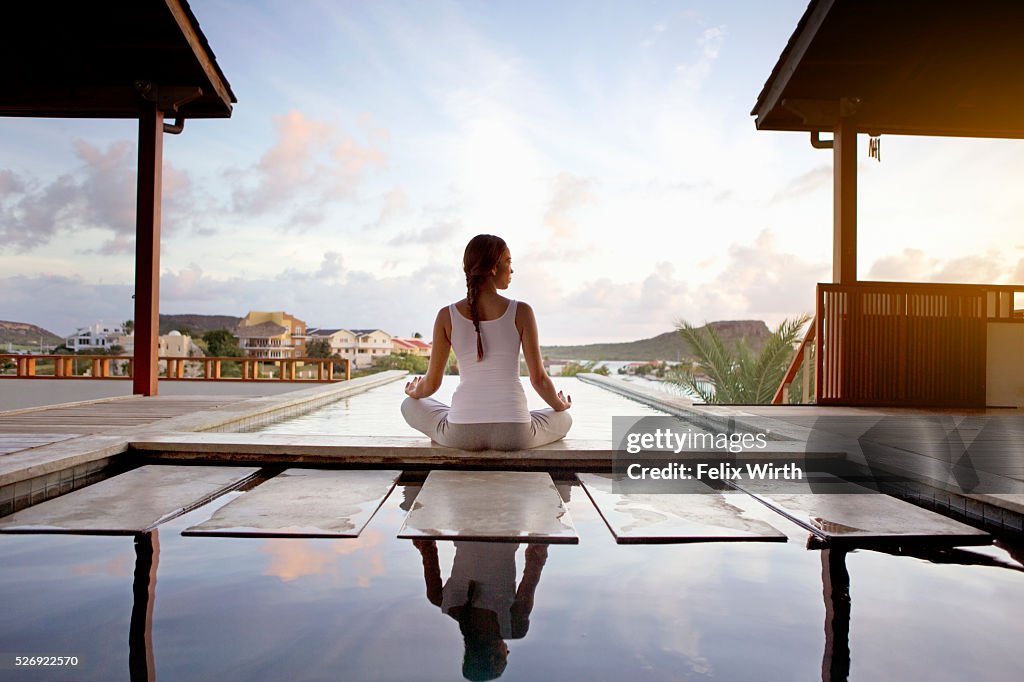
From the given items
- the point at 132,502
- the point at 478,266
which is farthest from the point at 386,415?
the point at 132,502

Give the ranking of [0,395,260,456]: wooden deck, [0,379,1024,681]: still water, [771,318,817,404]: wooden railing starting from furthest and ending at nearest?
[771,318,817,404]: wooden railing
[0,395,260,456]: wooden deck
[0,379,1024,681]: still water

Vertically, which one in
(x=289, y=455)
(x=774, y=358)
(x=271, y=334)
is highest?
(x=271, y=334)

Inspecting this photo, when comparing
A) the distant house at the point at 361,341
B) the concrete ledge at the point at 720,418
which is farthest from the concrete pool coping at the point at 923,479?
the distant house at the point at 361,341

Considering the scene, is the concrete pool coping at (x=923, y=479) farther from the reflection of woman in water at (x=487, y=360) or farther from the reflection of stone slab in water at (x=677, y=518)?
the reflection of woman in water at (x=487, y=360)

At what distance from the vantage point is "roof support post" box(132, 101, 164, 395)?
20.6 feet

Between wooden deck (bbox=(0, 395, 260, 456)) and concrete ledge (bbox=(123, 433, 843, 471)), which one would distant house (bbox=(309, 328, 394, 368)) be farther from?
concrete ledge (bbox=(123, 433, 843, 471))

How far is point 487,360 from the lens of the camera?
2986mm

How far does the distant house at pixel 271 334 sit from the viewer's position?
447 inches

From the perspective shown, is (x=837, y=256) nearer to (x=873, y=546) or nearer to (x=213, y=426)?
(x=873, y=546)

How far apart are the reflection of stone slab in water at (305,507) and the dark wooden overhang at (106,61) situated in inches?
182

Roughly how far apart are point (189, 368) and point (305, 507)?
9.01m

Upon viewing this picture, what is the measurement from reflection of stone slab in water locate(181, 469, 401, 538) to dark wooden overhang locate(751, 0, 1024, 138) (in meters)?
5.10

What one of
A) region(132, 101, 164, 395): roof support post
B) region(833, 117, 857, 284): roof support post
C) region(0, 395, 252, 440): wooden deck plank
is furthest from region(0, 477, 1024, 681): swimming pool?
region(132, 101, 164, 395): roof support post

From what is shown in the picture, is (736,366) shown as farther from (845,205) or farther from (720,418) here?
(720,418)
